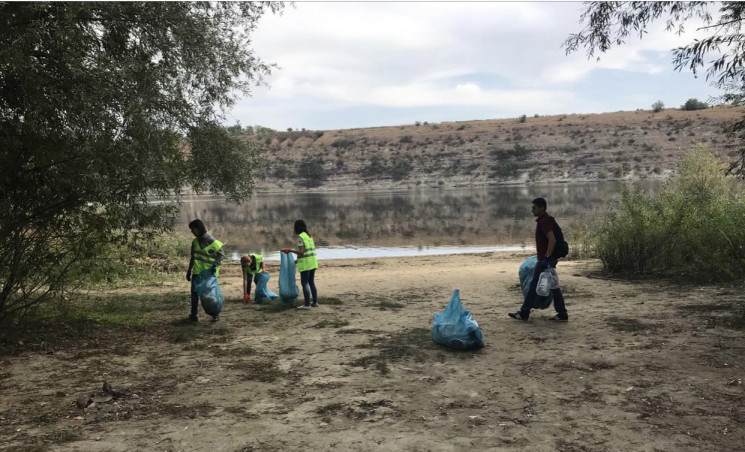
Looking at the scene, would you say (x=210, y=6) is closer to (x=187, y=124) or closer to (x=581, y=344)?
(x=187, y=124)

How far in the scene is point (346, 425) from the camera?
14.5 feet

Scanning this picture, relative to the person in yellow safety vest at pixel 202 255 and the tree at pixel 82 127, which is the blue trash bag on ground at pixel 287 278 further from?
the tree at pixel 82 127

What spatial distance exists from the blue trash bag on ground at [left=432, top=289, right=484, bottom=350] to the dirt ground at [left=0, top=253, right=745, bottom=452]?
0.56 feet

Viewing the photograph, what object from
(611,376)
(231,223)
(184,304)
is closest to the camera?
(611,376)

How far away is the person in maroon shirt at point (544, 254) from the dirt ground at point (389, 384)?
324 millimetres

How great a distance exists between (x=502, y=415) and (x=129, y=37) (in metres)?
7.49

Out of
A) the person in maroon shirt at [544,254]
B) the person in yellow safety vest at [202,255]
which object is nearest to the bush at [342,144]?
the person in yellow safety vest at [202,255]

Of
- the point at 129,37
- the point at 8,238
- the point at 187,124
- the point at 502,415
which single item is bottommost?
the point at 502,415

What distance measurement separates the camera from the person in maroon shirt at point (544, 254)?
7.63 meters

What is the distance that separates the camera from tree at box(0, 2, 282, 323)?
19.9ft

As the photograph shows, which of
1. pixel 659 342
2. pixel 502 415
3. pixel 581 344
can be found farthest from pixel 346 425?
pixel 659 342

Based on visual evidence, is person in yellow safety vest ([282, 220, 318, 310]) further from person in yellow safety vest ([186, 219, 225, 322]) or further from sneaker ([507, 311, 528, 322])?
sneaker ([507, 311, 528, 322])

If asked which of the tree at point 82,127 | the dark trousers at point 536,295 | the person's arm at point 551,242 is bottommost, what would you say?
the dark trousers at point 536,295

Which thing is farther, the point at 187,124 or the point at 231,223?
the point at 231,223
